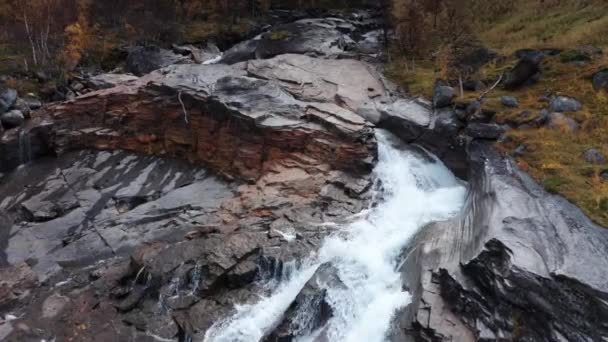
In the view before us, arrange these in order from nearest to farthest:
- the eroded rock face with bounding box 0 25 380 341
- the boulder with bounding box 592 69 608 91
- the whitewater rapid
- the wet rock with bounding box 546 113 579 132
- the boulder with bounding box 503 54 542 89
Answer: the whitewater rapid → the eroded rock face with bounding box 0 25 380 341 → the wet rock with bounding box 546 113 579 132 → the boulder with bounding box 592 69 608 91 → the boulder with bounding box 503 54 542 89

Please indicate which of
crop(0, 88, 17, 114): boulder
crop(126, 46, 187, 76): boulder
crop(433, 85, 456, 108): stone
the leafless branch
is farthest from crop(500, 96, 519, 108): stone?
crop(0, 88, 17, 114): boulder

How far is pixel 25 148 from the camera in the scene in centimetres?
3319

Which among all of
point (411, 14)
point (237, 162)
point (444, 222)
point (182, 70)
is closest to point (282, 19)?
point (411, 14)

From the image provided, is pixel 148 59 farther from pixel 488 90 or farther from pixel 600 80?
pixel 600 80

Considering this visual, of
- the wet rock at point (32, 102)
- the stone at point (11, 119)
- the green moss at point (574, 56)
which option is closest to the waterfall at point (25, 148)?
the stone at point (11, 119)

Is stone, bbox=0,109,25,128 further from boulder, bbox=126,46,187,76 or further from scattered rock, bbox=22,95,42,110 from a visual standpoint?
boulder, bbox=126,46,187,76

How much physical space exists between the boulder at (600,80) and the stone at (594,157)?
7381mm

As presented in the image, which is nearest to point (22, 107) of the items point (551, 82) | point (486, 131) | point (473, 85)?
point (486, 131)

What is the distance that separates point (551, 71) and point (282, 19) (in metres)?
44.1

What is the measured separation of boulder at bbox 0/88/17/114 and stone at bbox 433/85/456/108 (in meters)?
34.5

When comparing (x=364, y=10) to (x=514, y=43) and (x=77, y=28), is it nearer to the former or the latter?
(x=514, y=43)

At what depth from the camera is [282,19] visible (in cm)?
6506

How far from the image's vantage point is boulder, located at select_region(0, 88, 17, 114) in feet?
116

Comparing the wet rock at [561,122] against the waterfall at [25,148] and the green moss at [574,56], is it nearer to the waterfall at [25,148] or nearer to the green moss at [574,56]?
the green moss at [574,56]
